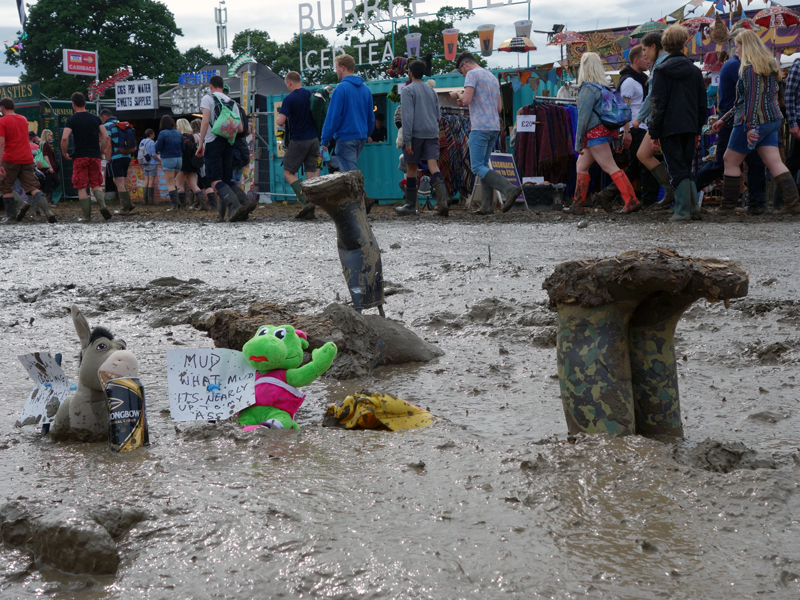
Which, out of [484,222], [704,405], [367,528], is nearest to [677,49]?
[484,222]

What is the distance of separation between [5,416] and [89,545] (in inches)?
51.6

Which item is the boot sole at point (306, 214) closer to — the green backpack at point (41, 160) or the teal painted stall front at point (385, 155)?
the teal painted stall front at point (385, 155)

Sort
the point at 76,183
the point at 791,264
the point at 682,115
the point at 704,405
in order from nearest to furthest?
1. the point at 704,405
2. the point at 791,264
3. the point at 682,115
4. the point at 76,183

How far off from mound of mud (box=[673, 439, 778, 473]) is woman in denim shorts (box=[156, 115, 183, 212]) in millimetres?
13712

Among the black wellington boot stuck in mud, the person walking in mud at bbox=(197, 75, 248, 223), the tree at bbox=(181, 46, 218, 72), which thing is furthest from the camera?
the tree at bbox=(181, 46, 218, 72)

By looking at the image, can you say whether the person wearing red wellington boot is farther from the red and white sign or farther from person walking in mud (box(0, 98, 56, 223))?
the red and white sign

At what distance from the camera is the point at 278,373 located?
2.35 meters

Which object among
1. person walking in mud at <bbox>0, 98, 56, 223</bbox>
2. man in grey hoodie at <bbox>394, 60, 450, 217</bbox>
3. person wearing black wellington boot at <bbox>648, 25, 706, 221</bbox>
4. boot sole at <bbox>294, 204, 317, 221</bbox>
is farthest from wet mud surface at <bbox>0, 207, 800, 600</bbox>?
person walking in mud at <bbox>0, 98, 56, 223</bbox>

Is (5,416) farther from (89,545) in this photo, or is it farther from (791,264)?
(791,264)

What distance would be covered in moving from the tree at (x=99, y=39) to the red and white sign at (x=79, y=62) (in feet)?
47.7

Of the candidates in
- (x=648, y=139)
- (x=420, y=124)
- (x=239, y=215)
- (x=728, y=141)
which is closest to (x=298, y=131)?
(x=239, y=215)

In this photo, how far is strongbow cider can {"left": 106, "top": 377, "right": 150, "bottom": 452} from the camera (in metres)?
2.04

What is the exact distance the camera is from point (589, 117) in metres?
8.42

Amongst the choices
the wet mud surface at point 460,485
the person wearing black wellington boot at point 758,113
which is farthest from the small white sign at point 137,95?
the wet mud surface at point 460,485
